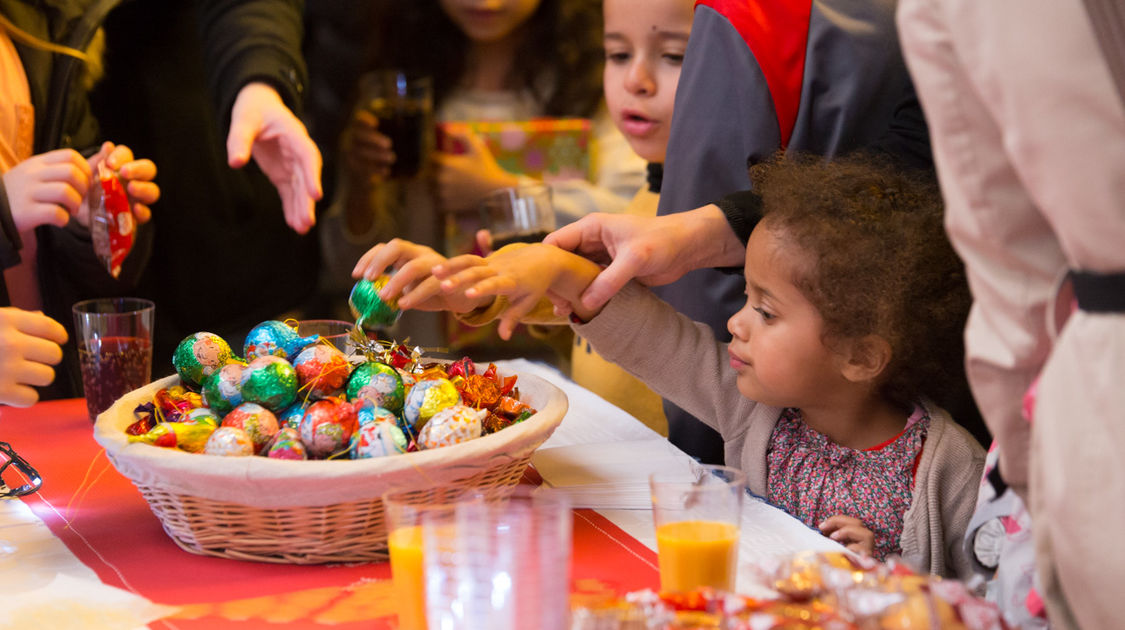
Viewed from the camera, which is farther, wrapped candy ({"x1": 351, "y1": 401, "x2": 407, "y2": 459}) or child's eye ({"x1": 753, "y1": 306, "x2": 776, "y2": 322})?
child's eye ({"x1": 753, "y1": 306, "x2": 776, "y2": 322})

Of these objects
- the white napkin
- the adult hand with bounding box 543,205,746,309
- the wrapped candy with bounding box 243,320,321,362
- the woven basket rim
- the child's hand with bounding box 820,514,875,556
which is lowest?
the child's hand with bounding box 820,514,875,556

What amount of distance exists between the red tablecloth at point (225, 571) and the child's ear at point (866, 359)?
1.41 ft

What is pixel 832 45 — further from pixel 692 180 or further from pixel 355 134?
pixel 355 134

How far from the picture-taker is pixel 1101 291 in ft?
2.10

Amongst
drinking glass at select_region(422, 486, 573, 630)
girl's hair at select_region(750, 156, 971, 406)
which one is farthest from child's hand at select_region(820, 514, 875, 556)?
drinking glass at select_region(422, 486, 573, 630)

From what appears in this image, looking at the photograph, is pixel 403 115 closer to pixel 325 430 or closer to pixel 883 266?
pixel 883 266

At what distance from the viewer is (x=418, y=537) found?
771 millimetres

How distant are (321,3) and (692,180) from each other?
2.40 meters

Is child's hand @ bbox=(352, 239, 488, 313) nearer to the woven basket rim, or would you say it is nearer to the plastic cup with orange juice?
the woven basket rim

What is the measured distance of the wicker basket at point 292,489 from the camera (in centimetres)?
92

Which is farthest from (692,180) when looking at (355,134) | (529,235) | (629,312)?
(355,134)

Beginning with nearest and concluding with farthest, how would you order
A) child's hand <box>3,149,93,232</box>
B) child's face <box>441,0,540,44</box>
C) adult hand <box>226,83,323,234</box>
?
1. child's hand <box>3,149,93,232</box>
2. adult hand <box>226,83,323,234</box>
3. child's face <box>441,0,540,44</box>

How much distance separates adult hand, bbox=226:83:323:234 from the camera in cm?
200

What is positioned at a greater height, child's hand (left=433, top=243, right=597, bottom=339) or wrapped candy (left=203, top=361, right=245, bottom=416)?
child's hand (left=433, top=243, right=597, bottom=339)
